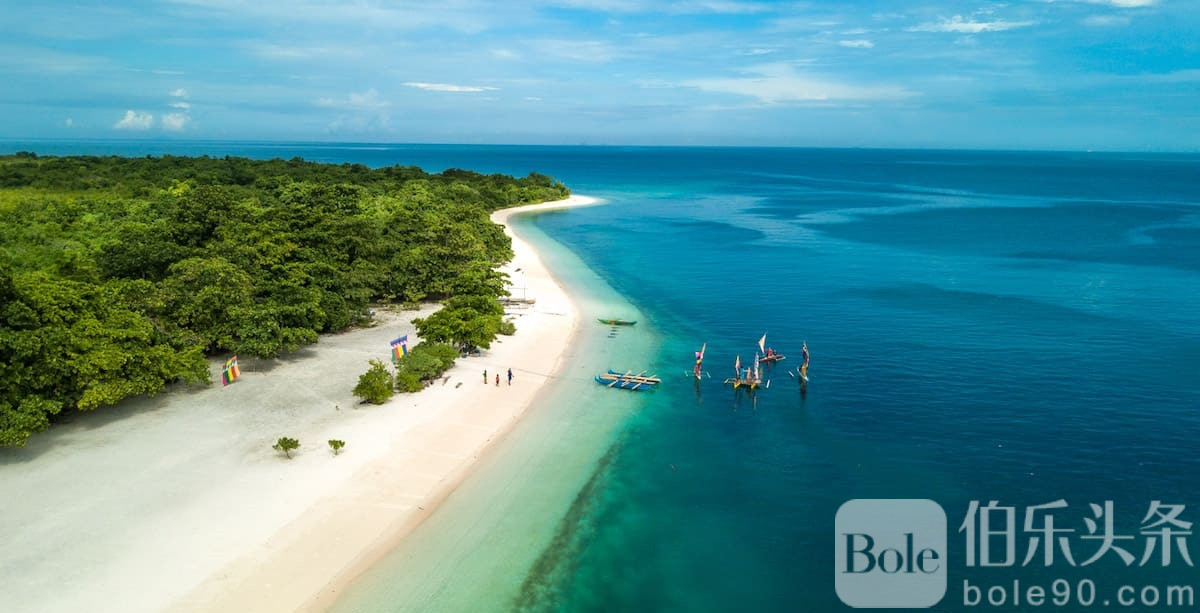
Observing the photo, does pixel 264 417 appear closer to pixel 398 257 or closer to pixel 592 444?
pixel 592 444

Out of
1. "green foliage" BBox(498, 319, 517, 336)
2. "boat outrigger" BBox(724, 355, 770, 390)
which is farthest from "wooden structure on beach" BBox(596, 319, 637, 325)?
"boat outrigger" BBox(724, 355, 770, 390)

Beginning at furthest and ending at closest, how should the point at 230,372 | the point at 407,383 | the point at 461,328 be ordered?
1. the point at 461,328
2. the point at 230,372
3. the point at 407,383

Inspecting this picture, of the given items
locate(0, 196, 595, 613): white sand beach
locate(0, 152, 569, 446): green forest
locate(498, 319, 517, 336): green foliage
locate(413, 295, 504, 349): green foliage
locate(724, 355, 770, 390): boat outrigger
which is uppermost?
locate(0, 152, 569, 446): green forest

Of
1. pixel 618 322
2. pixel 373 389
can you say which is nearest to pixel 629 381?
pixel 618 322

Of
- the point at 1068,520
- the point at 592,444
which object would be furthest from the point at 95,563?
the point at 1068,520

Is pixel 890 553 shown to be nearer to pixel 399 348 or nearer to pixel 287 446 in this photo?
pixel 287 446

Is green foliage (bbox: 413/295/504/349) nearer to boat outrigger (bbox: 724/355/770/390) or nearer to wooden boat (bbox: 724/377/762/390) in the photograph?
boat outrigger (bbox: 724/355/770/390)
